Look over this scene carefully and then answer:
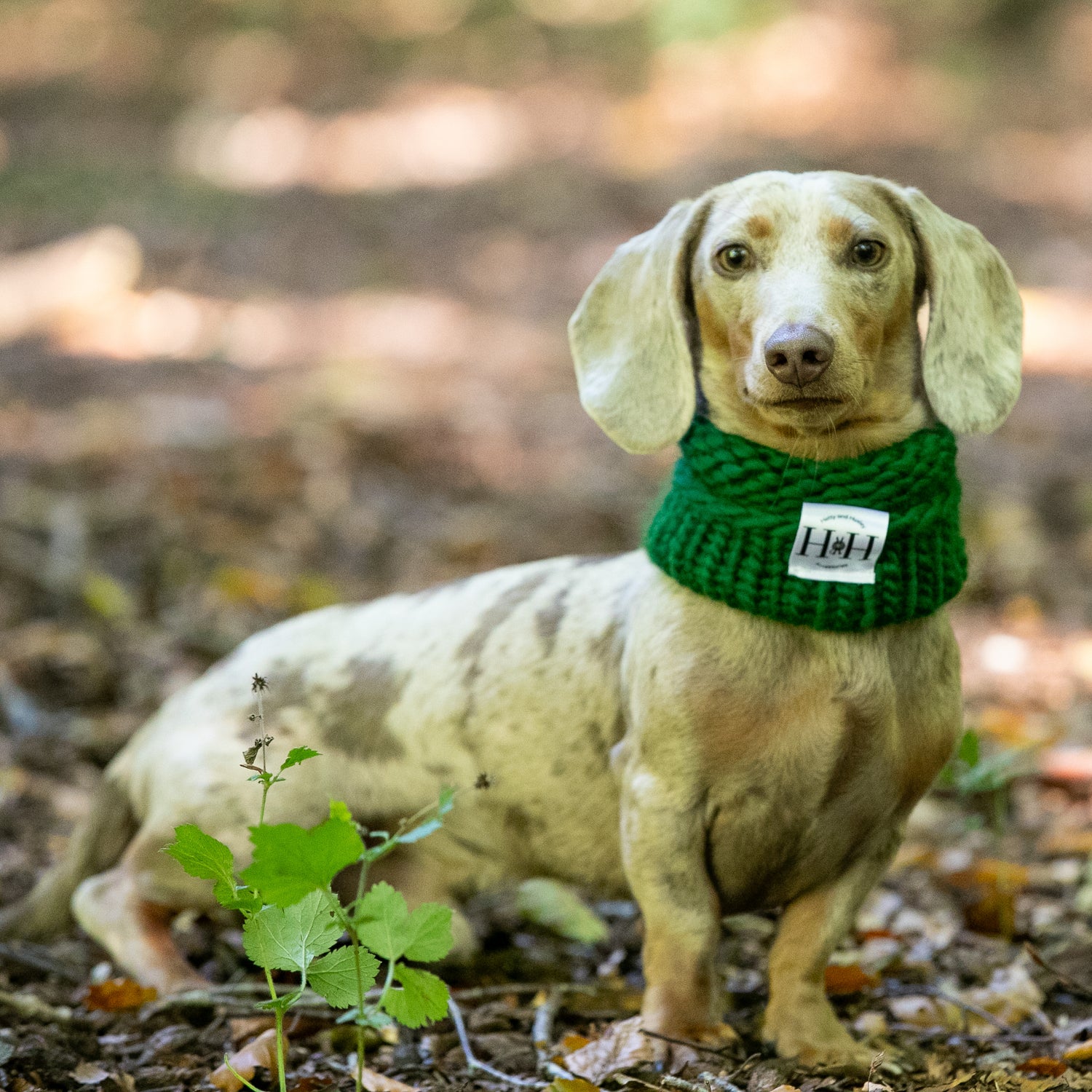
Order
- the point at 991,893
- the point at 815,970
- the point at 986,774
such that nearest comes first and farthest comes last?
the point at 815,970, the point at 986,774, the point at 991,893

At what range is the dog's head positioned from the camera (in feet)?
8.18

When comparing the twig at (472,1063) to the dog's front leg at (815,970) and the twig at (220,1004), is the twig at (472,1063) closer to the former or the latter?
the twig at (220,1004)

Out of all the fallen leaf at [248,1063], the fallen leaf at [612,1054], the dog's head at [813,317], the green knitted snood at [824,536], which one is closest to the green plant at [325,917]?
the fallen leaf at [248,1063]

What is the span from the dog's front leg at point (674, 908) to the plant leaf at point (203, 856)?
2.83ft

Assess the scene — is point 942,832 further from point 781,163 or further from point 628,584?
point 781,163

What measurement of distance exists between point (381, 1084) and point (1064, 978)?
1457 millimetres

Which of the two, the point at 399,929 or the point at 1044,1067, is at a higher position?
the point at 399,929

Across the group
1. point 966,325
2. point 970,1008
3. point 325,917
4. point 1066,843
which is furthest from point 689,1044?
point 1066,843

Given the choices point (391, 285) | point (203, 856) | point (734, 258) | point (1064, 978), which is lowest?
point (1064, 978)

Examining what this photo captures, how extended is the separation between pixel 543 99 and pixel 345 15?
3.55m

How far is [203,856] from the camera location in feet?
6.88

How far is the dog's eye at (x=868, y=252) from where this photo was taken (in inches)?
101

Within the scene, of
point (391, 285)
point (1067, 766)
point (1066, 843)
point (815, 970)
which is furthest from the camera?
point (391, 285)

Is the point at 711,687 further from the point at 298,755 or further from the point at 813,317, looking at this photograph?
the point at 298,755
